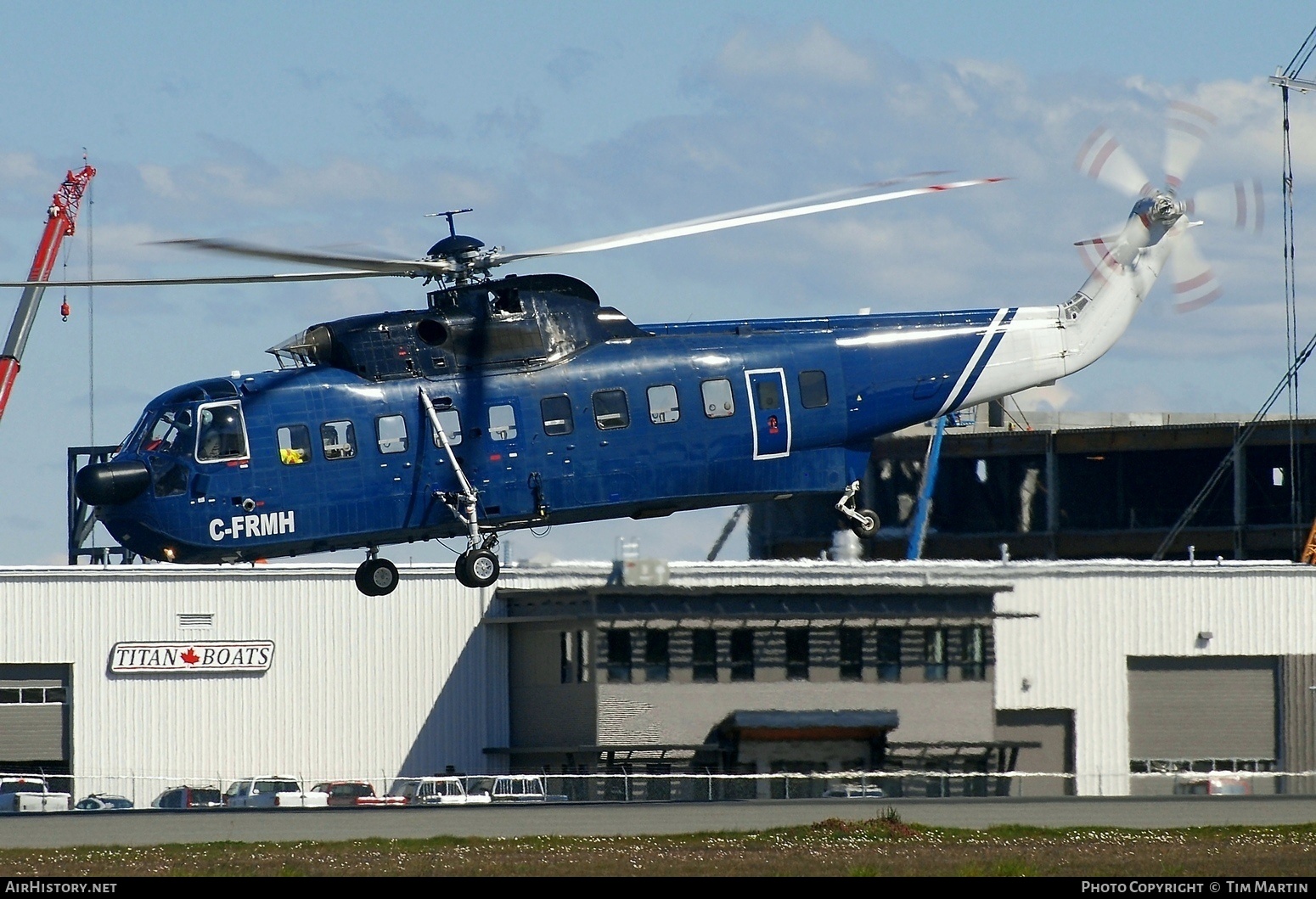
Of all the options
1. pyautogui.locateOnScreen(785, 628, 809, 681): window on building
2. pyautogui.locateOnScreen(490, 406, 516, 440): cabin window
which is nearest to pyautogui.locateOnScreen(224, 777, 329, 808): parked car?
pyautogui.locateOnScreen(785, 628, 809, 681): window on building

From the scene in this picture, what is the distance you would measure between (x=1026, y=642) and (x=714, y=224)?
4208cm

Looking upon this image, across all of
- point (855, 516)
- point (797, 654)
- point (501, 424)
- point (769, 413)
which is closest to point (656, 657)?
point (797, 654)

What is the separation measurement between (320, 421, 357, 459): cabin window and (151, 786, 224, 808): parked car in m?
26.3

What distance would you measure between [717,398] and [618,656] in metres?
31.9

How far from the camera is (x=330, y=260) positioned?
3250 cm

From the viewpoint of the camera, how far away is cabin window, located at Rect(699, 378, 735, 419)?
35688 millimetres

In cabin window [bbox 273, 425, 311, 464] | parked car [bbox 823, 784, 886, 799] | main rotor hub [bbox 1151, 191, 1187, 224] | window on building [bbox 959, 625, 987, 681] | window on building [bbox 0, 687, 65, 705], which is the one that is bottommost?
parked car [bbox 823, 784, 886, 799]

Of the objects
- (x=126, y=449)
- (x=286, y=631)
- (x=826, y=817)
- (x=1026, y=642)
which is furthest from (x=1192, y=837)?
(x=286, y=631)

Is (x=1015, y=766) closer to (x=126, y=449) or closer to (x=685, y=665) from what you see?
(x=685, y=665)

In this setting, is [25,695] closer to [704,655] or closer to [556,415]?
[704,655]

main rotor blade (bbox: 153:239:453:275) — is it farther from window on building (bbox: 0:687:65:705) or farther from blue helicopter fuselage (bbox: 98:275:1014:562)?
window on building (bbox: 0:687:65:705)

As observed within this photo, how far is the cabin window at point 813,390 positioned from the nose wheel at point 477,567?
Result: 6.41 meters

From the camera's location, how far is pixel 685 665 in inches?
2643

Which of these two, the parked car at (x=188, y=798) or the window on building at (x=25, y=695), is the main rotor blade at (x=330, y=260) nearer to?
the parked car at (x=188, y=798)
